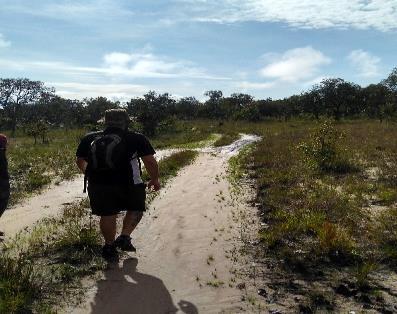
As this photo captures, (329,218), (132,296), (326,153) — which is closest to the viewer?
(132,296)

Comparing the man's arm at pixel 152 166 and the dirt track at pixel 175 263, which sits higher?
the man's arm at pixel 152 166

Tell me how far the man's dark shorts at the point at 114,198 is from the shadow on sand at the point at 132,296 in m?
0.74

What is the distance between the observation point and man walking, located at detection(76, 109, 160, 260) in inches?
231

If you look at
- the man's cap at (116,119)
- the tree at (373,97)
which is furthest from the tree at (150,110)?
the tree at (373,97)

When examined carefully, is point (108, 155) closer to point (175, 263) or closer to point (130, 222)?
point (130, 222)

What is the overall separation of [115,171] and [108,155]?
241mm

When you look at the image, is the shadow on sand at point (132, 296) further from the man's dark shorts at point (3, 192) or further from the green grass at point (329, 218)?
the man's dark shorts at point (3, 192)

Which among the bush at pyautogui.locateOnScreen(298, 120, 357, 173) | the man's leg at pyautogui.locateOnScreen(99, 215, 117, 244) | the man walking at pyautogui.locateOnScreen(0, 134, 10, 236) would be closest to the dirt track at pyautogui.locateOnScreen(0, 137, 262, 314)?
the man's leg at pyautogui.locateOnScreen(99, 215, 117, 244)

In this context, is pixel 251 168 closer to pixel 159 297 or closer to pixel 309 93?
pixel 159 297

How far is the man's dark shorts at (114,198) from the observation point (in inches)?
235

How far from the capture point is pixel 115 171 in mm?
5938

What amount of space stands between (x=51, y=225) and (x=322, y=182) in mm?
6908

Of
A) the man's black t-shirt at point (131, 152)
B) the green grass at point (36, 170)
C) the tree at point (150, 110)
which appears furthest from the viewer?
the tree at point (150, 110)

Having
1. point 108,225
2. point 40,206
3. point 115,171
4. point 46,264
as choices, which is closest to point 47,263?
point 46,264
